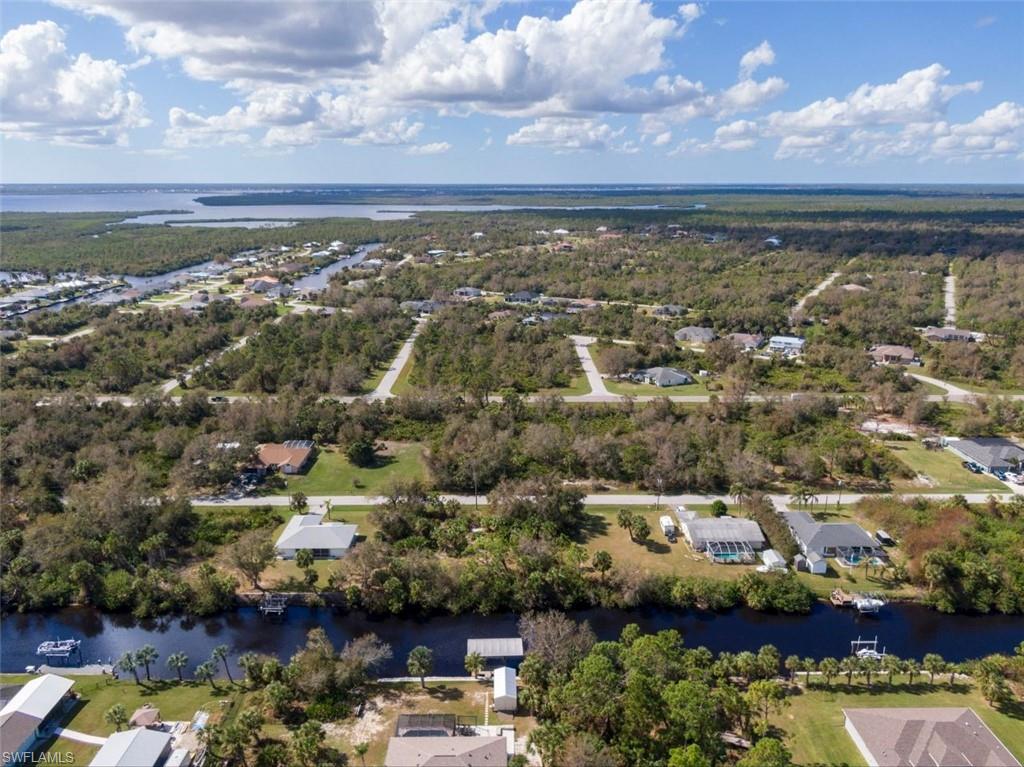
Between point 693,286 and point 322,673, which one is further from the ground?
point 693,286

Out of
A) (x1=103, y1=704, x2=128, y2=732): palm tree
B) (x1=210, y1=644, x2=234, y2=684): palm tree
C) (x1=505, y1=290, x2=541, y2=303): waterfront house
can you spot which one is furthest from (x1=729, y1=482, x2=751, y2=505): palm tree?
(x1=505, y1=290, x2=541, y2=303): waterfront house

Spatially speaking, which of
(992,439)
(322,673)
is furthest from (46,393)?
(992,439)

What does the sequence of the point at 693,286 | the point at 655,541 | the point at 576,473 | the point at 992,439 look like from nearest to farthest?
the point at 655,541
the point at 576,473
the point at 992,439
the point at 693,286

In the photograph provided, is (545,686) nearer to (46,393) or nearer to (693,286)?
(46,393)

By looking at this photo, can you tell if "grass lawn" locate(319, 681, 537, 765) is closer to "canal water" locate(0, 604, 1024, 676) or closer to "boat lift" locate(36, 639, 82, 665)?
"canal water" locate(0, 604, 1024, 676)

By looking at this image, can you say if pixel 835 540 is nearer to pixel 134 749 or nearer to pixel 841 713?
pixel 841 713

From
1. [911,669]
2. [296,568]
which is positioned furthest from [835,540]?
[296,568]
